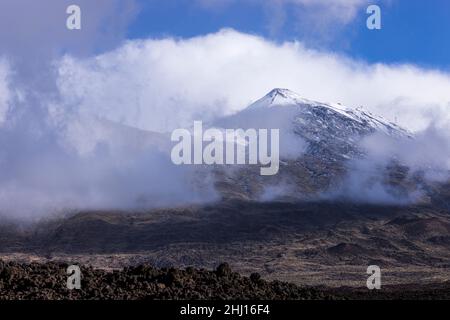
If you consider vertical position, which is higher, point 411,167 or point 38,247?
point 411,167

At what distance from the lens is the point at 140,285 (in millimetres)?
23172

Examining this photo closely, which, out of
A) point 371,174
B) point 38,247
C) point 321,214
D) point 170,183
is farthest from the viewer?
point 371,174

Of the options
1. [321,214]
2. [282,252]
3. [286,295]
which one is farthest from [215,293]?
[321,214]

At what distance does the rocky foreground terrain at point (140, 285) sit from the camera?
21859mm

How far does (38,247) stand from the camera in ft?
391

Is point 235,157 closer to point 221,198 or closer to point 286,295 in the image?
point 221,198

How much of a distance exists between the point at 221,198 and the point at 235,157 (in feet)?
122
